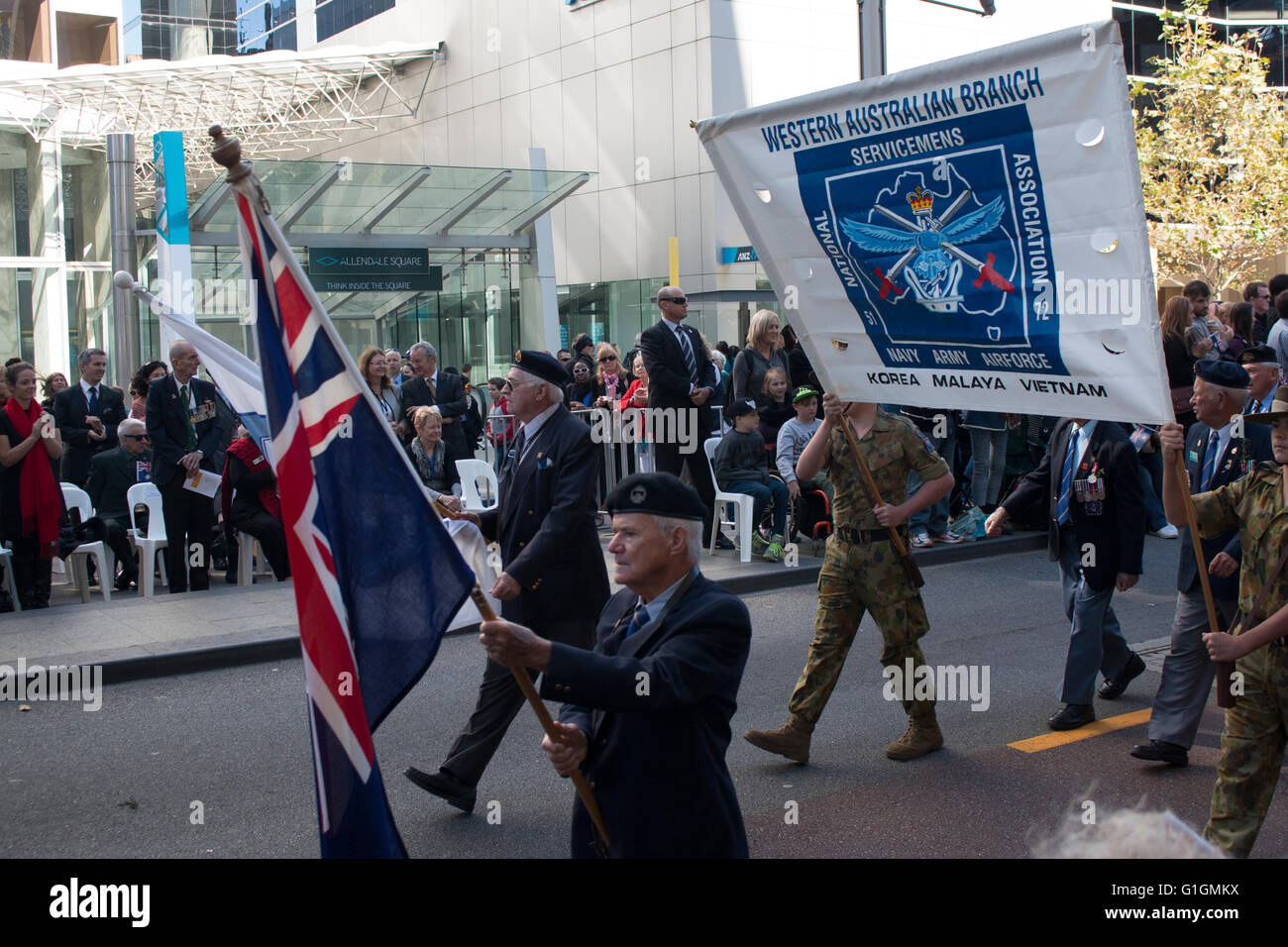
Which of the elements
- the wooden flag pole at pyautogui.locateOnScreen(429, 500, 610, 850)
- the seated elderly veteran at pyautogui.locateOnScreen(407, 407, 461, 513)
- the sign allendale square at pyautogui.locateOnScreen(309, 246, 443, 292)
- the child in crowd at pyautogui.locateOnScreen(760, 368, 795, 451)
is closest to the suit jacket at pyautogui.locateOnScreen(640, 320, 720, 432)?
the child in crowd at pyautogui.locateOnScreen(760, 368, 795, 451)

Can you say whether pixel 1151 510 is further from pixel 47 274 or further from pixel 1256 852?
pixel 47 274

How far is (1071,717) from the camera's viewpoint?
6.64 metres

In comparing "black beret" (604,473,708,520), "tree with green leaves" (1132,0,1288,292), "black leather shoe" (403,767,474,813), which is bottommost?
"black leather shoe" (403,767,474,813)

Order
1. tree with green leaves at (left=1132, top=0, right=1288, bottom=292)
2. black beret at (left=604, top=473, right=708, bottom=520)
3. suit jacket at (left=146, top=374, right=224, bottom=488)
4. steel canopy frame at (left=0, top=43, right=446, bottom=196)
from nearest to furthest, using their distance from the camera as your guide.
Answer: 1. black beret at (left=604, top=473, right=708, bottom=520)
2. suit jacket at (left=146, top=374, right=224, bottom=488)
3. steel canopy frame at (left=0, top=43, right=446, bottom=196)
4. tree with green leaves at (left=1132, top=0, right=1288, bottom=292)

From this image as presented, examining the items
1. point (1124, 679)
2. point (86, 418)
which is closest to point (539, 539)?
point (1124, 679)

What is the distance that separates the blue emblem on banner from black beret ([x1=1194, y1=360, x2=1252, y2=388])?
55.5 inches

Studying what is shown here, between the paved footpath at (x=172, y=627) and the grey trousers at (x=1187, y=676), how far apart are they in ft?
16.6

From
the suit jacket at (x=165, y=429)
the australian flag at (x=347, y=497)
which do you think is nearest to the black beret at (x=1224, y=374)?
the australian flag at (x=347, y=497)

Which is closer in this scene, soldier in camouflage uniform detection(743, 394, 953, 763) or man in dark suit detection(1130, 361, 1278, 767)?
man in dark suit detection(1130, 361, 1278, 767)

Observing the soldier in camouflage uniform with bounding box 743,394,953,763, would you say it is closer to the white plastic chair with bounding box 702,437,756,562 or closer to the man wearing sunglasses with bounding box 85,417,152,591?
the white plastic chair with bounding box 702,437,756,562

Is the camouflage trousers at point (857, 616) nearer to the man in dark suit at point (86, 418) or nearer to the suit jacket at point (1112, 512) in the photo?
the suit jacket at point (1112, 512)

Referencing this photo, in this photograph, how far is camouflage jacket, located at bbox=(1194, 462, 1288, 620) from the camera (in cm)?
439

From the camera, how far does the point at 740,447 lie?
12156 millimetres
